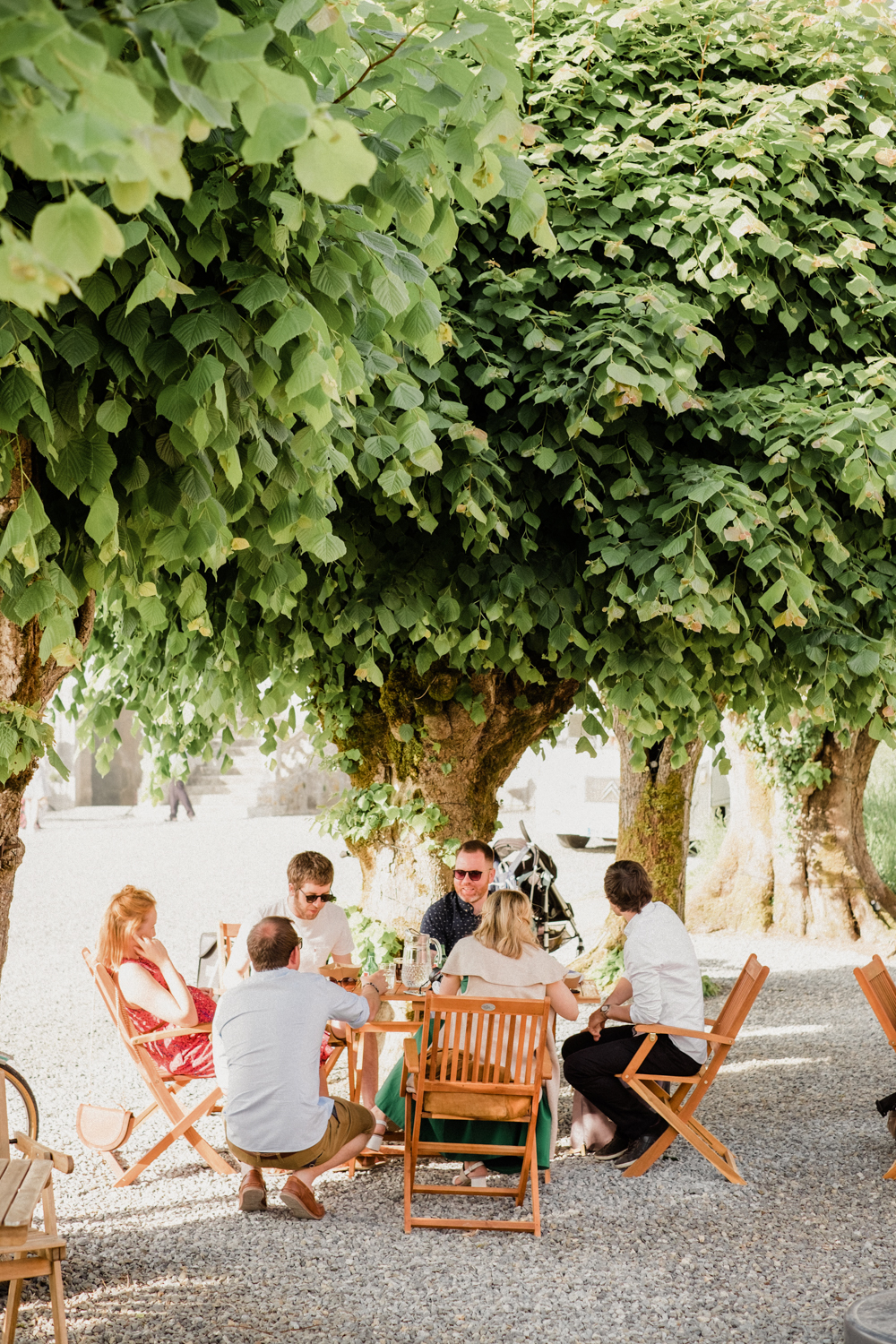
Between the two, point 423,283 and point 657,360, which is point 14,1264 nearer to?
point 423,283

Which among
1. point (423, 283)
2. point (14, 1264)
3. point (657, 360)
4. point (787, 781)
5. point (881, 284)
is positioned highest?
point (881, 284)

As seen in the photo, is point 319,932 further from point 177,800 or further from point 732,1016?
point 177,800

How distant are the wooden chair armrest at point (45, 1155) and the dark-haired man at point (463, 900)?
2.76 meters

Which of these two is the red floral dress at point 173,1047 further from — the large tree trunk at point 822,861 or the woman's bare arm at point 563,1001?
the large tree trunk at point 822,861

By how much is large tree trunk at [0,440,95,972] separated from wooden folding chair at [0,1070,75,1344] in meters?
0.65

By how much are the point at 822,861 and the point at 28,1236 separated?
11555 millimetres

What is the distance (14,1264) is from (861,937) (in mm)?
11566

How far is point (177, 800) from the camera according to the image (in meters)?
25.1

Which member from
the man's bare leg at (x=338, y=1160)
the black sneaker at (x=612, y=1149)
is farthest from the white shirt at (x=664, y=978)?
the man's bare leg at (x=338, y=1160)

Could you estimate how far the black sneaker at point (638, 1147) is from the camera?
5891 mm

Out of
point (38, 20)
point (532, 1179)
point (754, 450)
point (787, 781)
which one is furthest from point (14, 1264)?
point (787, 781)

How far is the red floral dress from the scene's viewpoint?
18.6ft

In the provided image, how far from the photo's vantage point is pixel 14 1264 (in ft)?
10.9

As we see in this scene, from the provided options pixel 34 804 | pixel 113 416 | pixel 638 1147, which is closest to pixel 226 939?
pixel 638 1147
